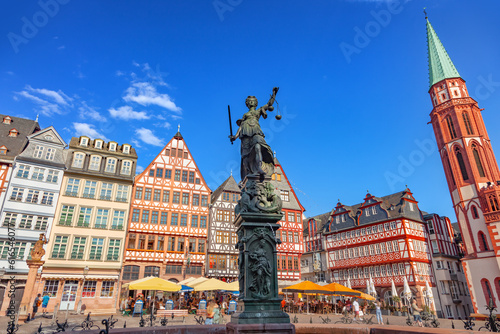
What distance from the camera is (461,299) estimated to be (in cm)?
3969

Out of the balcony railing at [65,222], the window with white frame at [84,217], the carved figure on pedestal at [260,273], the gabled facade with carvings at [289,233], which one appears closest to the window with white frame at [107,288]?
the window with white frame at [84,217]

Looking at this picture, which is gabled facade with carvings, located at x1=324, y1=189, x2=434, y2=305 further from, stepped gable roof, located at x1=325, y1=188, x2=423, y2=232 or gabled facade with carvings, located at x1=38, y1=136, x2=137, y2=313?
gabled facade with carvings, located at x1=38, y1=136, x2=137, y2=313

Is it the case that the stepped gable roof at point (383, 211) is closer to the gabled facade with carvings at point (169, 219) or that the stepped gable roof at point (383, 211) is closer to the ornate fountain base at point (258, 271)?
the gabled facade with carvings at point (169, 219)

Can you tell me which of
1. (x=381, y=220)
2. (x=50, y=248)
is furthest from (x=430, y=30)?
(x=50, y=248)

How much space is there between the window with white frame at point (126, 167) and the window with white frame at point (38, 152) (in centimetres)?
715

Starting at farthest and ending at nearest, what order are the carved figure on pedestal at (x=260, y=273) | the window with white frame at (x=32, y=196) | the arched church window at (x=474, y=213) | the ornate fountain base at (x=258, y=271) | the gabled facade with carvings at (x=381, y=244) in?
the gabled facade with carvings at (x=381, y=244) → the arched church window at (x=474, y=213) → the window with white frame at (x=32, y=196) → the carved figure on pedestal at (x=260, y=273) → the ornate fountain base at (x=258, y=271)

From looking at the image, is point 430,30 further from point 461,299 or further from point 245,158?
point 245,158

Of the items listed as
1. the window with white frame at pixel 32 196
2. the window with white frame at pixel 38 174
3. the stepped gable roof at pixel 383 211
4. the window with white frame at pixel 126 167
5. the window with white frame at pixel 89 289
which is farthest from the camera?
the stepped gable roof at pixel 383 211

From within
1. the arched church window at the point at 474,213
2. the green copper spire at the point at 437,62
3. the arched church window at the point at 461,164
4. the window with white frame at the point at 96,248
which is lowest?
the window with white frame at the point at 96,248

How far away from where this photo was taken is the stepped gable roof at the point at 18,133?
95.0 ft

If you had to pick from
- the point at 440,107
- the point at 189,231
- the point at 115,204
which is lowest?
the point at 189,231

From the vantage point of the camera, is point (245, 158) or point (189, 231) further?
point (189, 231)

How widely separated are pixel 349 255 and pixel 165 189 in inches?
1045

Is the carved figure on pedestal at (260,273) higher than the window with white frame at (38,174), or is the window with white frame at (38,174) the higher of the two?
the window with white frame at (38,174)
